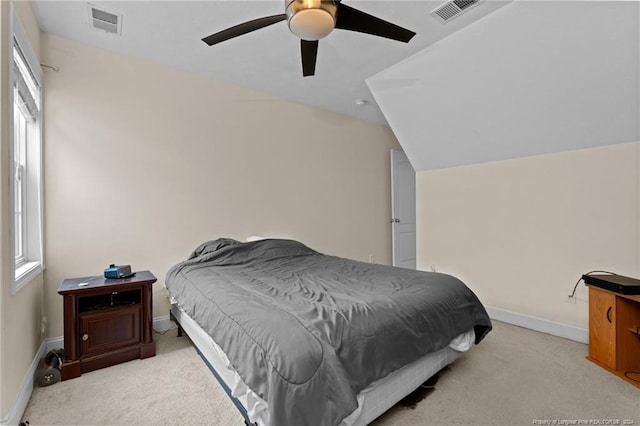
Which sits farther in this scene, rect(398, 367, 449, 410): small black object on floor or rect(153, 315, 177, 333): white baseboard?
rect(153, 315, 177, 333): white baseboard

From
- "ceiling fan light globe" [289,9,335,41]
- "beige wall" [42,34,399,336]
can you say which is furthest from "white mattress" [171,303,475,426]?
"ceiling fan light globe" [289,9,335,41]

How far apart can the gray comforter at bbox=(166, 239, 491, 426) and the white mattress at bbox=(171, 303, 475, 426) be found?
101 mm

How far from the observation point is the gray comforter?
121cm

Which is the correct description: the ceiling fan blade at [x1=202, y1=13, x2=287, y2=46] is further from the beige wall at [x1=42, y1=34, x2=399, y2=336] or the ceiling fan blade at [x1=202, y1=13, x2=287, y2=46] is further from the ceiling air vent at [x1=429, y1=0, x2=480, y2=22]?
the beige wall at [x1=42, y1=34, x2=399, y2=336]

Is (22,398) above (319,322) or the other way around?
the other way around

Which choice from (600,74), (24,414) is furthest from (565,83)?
(24,414)

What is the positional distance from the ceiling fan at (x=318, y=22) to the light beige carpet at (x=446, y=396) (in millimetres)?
2086

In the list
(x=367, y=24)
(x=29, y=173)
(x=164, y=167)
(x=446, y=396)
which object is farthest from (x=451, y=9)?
(x=29, y=173)

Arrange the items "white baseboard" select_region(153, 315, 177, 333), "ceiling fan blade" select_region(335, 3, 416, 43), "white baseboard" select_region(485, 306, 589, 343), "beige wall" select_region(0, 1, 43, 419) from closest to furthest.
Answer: "beige wall" select_region(0, 1, 43, 419), "ceiling fan blade" select_region(335, 3, 416, 43), "white baseboard" select_region(485, 306, 589, 343), "white baseboard" select_region(153, 315, 177, 333)

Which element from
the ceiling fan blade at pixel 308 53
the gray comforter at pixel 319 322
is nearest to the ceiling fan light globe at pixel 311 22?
the ceiling fan blade at pixel 308 53

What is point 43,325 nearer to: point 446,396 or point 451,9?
point 446,396

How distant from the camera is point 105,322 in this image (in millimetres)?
2277

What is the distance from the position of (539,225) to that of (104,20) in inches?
160

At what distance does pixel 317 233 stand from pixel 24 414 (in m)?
3.00
